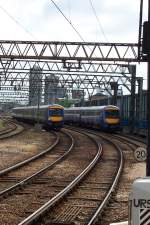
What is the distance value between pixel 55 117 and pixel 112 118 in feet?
18.1

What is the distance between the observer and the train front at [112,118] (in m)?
57.1

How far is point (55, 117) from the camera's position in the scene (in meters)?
57.9

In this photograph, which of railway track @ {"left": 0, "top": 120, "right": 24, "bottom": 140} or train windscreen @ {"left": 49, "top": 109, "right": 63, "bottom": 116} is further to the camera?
train windscreen @ {"left": 49, "top": 109, "right": 63, "bottom": 116}

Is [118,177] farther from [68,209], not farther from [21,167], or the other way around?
[68,209]

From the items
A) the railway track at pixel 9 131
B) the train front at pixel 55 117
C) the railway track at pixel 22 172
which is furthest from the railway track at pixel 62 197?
the train front at pixel 55 117

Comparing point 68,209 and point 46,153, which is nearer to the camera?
point 68,209

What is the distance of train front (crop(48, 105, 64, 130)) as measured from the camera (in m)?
58.0

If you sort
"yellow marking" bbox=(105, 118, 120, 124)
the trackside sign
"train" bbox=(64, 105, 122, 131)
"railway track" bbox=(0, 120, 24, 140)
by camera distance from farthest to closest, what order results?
"train" bbox=(64, 105, 122, 131) → "yellow marking" bbox=(105, 118, 120, 124) → "railway track" bbox=(0, 120, 24, 140) → the trackside sign

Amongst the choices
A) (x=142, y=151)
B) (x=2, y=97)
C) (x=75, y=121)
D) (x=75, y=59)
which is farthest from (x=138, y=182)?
(x=2, y=97)

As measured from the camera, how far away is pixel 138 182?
5770 millimetres

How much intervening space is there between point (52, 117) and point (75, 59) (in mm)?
17802

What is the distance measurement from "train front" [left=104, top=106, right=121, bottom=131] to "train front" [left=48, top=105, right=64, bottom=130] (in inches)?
173

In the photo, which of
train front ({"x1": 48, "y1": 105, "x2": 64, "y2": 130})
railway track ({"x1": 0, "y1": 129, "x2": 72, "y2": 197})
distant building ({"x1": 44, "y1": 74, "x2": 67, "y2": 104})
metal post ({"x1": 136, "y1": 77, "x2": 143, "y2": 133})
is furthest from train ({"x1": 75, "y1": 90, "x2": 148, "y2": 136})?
railway track ({"x1": 0, "y1": 129, "x2": 72, "y2": 197})

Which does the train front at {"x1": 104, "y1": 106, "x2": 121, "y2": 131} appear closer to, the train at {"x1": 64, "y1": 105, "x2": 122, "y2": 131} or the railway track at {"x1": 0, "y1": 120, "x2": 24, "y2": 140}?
the train at {"x1": 64, "y1": 105, "x2": 122, "y2": 131}
